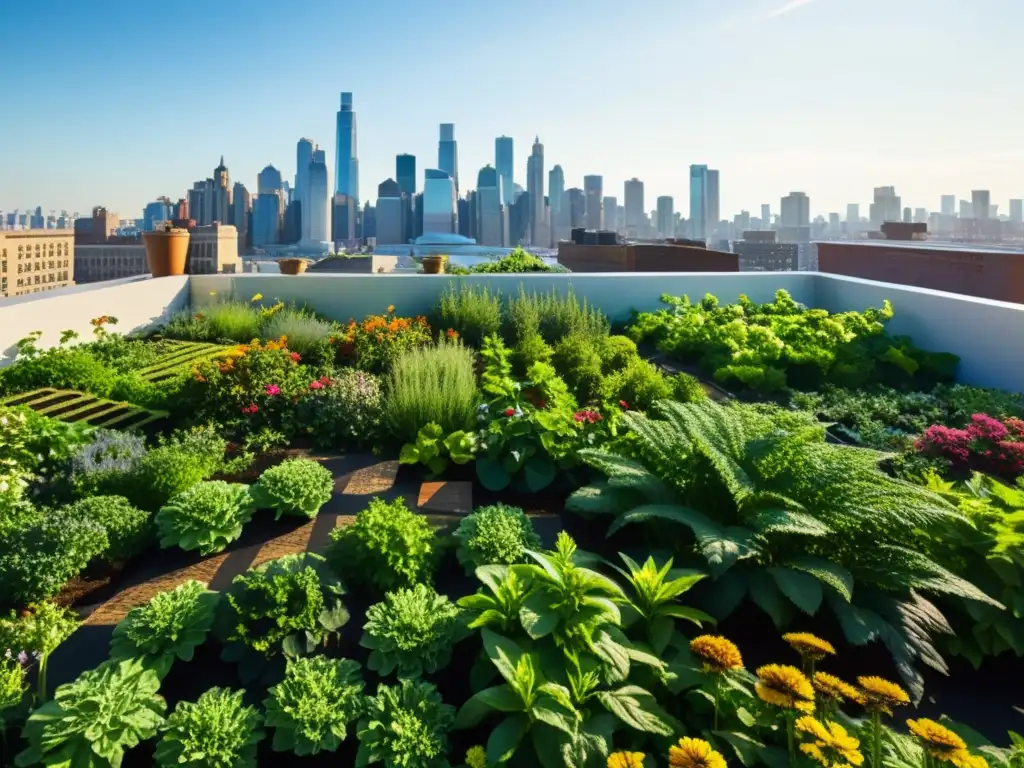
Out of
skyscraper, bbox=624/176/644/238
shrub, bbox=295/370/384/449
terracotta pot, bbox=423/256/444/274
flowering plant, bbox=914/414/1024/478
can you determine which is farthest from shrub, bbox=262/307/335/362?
skyscraper, bbox=624/176/644/238

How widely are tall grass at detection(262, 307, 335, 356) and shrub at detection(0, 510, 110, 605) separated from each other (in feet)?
12.4

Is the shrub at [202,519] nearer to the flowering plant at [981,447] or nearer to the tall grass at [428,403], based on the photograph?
the tall grass at [428,403]

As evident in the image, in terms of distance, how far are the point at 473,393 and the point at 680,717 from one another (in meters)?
2.66

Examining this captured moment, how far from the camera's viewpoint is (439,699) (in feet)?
6.79

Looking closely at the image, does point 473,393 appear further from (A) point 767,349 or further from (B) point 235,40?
(B) point 235,40

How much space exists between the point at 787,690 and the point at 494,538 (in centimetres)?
130

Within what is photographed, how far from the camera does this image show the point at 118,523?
298 centimetres

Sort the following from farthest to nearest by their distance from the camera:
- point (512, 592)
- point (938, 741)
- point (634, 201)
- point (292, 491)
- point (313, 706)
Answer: point (634, 201)
point (292, 491)
point (512, 592)
point (313, 706)
point (938, 741)

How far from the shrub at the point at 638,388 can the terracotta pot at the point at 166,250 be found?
651 cm

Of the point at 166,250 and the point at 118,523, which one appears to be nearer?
the point at 118,523

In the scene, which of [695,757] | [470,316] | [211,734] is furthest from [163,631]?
[470,316]

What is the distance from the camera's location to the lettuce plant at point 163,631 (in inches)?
88.1

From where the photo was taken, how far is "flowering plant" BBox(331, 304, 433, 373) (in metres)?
6.16

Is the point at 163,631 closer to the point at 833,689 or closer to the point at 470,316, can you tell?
the point at 833,689
